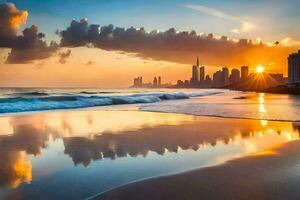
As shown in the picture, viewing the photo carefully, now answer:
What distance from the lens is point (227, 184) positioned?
557cm

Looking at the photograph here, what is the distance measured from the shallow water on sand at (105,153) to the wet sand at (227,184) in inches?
15.0

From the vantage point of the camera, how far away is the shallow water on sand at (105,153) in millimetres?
5621

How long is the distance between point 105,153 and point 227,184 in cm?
364

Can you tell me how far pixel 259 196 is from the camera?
494 cm

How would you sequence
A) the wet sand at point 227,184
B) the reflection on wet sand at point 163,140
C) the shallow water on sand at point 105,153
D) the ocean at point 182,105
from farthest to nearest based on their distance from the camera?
the ocean at point 182,105 → the reflection on wet sand at point 163,140 → the shallow water on sand at point 105,153 → the wet sand at point 227,184

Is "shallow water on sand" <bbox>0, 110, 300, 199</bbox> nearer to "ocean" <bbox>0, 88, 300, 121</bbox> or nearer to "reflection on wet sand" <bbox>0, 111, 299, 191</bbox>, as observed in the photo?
"reflection on wet sand" <bbox>0, 111, 299, 191</bbox>

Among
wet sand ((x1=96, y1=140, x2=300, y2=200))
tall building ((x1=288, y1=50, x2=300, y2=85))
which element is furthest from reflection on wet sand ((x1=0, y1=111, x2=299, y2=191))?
tall building ((x1=288, y1=50, x2=300, y2=85))

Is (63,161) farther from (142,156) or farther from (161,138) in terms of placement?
(161,138)

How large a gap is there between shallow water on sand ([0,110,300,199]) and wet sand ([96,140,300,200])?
0.38 m

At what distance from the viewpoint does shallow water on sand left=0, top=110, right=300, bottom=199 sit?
562cm

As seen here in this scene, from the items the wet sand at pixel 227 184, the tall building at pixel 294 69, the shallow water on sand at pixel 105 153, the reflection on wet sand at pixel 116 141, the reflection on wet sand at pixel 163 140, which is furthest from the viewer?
the tall building at pixel 294 69

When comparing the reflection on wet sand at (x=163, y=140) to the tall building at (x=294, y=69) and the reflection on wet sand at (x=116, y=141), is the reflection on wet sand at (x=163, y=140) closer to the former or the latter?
the reflection on wet sand at (x=116, y=141)

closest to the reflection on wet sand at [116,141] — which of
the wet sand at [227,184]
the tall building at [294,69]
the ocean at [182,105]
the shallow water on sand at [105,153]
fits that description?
the shallow water on sand at [105,153]

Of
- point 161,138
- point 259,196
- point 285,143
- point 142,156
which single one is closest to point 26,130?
point 161,138
